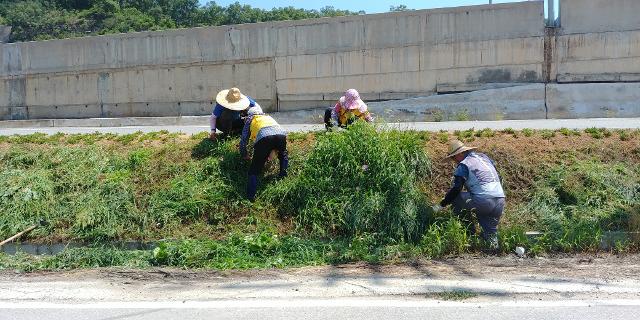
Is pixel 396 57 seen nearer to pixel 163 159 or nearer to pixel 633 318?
pixel 163 159

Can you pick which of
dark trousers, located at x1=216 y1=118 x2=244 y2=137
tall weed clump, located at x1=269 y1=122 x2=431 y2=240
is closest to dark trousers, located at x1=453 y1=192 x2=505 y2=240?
tall weed clump, located at x1=269 y1=122 x2=431 y2=240

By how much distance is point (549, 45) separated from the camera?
18969 millimetres

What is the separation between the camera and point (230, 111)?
28.0 feet

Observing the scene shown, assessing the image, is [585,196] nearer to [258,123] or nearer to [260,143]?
[260,143]

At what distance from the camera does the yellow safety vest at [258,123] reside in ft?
25.1

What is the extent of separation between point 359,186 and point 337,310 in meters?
2.82

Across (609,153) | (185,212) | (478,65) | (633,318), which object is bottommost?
(633,318)

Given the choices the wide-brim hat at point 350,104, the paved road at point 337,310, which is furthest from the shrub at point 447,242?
the wide-brim hat at point 350,104

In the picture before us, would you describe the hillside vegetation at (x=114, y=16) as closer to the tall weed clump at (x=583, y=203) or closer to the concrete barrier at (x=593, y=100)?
the concrete barrier at (x=593, y=100)

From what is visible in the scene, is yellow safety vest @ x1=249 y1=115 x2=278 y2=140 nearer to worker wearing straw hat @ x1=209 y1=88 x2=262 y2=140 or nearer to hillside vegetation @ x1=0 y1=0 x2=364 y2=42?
worker wearing straw hat @ x1=209 y1=88 x2=262 y2=140

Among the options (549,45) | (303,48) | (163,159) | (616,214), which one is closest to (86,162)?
(163,159)

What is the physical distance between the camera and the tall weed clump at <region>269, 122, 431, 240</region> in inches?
280

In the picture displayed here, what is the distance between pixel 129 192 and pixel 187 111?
15.1m

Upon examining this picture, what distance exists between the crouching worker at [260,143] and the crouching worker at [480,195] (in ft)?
7.45
